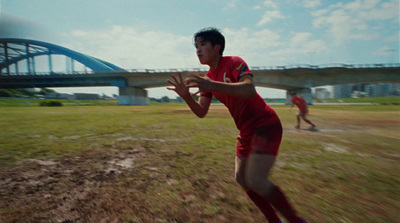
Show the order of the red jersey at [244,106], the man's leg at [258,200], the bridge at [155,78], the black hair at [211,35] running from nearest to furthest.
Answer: the red jersey at [244,106], the man's leg at [258,200], the black hair at [211,35], the bridge at [155,78]

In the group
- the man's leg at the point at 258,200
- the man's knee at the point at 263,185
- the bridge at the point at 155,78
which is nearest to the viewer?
the man's knee at the point at 263,185

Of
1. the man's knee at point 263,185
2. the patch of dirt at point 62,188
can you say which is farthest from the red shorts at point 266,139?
the patch of dirt at point 62,188

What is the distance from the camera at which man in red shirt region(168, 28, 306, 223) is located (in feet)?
5.69

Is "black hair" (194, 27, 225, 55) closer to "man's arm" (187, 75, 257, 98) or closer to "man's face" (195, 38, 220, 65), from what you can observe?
"man's face" (195, 38, 220, 65)

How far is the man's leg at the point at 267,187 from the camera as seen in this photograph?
1785mm

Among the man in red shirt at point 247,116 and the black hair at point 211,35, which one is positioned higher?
the black hair at point 211,35

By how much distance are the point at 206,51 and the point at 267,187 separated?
1560 millimetres

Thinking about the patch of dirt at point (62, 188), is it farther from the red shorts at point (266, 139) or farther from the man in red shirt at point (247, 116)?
the red shorts at point (266, 139)

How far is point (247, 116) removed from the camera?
201 cm

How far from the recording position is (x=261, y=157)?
184 cm

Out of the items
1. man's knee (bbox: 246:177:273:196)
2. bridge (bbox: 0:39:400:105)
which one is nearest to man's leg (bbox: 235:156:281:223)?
man's knee (bbox: 246:177:273:196)

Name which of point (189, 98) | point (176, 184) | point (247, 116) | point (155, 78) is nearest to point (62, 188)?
point (176, 184)

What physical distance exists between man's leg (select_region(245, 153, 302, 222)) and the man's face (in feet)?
3.94

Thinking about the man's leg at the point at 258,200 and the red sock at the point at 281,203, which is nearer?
the red sock at the point at 281,203
